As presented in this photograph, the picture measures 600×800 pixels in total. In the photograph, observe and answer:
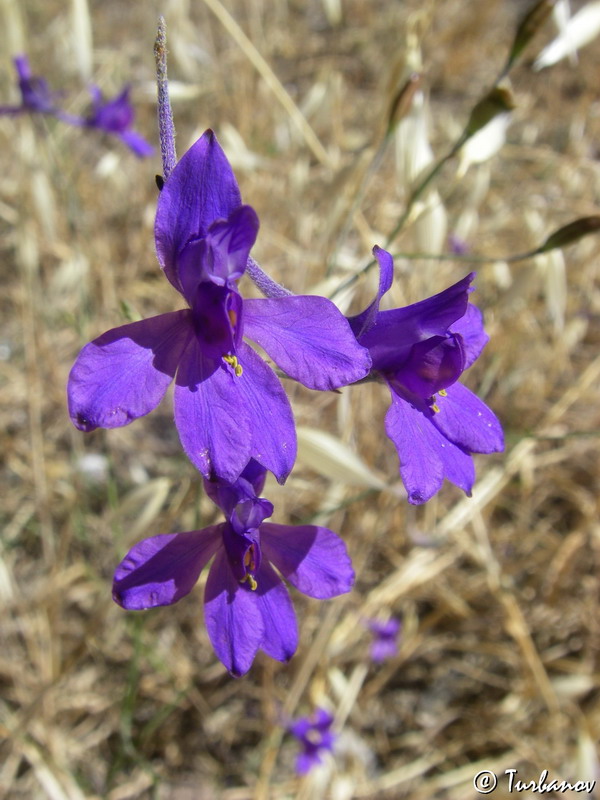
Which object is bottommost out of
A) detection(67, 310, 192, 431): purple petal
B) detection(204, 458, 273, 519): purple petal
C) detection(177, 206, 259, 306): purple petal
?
detection(204, 458, 273, 519): purple petal

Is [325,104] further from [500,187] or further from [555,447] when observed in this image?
[500,187]

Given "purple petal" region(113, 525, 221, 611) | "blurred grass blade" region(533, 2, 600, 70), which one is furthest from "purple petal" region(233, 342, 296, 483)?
"blurred grass blade" region(533, 2, 600, 70)

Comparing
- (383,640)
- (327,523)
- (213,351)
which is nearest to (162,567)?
(213,351)

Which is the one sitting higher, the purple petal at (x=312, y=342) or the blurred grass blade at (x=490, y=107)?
the blurred grass blade at (x=490, y=107)

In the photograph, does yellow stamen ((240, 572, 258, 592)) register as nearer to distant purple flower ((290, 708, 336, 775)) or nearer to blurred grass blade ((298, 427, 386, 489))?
blurred grass blade ((298, 427, 386, 489))

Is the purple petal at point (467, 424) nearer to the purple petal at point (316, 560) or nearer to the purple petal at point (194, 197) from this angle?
the purple petal at point (316, 560)

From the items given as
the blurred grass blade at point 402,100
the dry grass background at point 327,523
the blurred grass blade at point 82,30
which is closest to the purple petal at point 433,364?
the blurred grass blade at point 402,100
